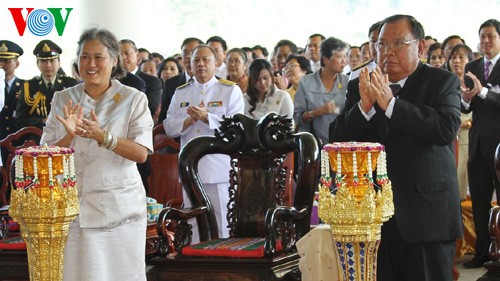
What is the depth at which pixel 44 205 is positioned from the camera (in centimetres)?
279

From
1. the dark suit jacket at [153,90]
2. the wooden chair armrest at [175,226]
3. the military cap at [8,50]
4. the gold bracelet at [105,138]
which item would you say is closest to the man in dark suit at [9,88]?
the military cap at [8,50]

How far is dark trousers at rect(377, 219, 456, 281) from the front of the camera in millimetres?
3139

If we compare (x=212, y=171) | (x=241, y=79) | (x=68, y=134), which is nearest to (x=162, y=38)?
(x=241, y=79)

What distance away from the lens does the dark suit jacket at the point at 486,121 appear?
560 centimetres

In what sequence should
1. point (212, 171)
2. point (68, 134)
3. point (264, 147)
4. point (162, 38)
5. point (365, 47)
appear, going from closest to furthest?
point (68, 134)
point (264, 147)
point (212, 171)
point (365, 47)
point (162, 38)

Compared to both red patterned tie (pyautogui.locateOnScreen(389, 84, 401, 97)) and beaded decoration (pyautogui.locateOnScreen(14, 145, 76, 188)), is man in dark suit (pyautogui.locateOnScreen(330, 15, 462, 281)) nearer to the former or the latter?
red patterned tie (pyautogui.locateOnScreen(389, 84, 401, 97))

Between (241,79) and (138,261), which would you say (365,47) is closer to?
(241,79)

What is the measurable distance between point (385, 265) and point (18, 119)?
13.4ft

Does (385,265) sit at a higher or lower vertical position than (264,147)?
lower

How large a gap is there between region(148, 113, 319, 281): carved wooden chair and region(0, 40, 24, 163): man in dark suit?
3.16m

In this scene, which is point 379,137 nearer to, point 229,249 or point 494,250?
point 494,250

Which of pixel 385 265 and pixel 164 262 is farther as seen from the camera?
pixel 164 262

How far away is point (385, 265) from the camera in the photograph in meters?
3.20

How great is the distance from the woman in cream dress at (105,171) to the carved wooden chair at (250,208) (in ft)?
0.91
